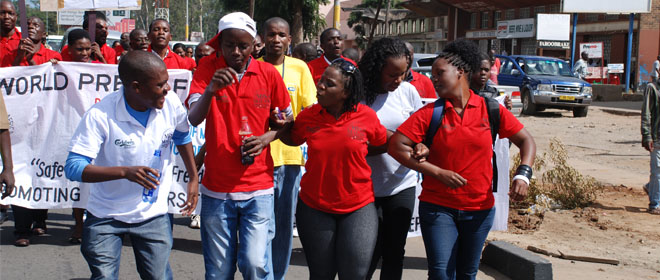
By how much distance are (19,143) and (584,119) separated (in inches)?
682

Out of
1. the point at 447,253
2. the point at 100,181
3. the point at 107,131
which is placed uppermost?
the point at 107,131

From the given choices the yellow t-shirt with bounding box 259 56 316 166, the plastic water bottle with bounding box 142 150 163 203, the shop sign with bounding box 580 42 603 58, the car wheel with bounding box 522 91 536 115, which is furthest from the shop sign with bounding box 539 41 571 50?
the plastic water bottle with bounding box 142 150 163 203

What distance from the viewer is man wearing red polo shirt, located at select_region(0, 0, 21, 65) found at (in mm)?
7547

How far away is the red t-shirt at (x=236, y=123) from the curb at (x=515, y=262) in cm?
241

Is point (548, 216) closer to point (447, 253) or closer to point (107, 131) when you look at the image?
point (447, 253)

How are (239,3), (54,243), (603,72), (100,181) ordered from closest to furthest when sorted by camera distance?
(100,181)
(54,243)
(603,72)
(239,3)

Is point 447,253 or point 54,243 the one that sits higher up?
point 447,253

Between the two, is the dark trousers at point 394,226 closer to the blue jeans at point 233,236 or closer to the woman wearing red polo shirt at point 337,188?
the woman wearing red polo shirt at point 337,188

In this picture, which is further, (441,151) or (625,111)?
(625,111)

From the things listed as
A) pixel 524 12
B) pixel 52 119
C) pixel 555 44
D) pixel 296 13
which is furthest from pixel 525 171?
pixel 524 12

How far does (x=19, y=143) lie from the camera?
6656mm

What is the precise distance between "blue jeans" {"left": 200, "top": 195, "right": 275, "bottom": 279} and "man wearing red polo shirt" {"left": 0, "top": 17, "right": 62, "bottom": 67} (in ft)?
11.6

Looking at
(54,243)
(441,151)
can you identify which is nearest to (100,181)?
(441,151)

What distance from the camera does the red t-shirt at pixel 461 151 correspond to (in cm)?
393
